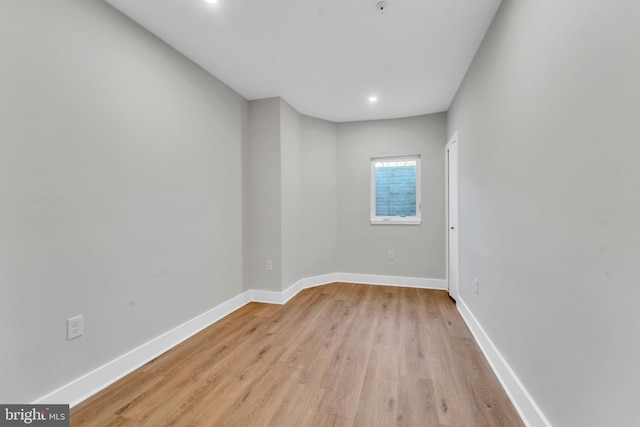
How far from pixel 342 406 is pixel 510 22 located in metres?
2.49

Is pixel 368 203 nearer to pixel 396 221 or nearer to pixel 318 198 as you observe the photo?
pixel 396 221

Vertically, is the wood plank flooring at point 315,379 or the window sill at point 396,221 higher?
the window sill at point 396,221

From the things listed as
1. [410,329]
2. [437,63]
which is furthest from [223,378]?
[437,63]

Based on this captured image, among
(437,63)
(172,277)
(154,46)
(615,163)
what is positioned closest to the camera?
(615,163)

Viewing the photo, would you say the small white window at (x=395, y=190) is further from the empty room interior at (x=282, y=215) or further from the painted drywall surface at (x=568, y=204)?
the painted drywall surface at (x=568, y=204)

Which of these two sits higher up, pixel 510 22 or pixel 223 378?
pixel 510 22

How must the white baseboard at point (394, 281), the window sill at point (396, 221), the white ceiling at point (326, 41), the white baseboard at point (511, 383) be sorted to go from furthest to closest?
the window sill at point (396, 221), the white baseboard at point (394, 281), the white ceiling at point (326, 41), the white baseboard at point (511, 383)

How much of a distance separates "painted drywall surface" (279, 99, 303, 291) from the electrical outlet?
6.34ft

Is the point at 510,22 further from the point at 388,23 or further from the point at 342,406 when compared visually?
the point at 342,406

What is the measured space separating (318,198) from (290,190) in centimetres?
63

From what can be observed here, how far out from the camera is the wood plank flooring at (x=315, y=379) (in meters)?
1.51

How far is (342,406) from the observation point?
5.22 ft

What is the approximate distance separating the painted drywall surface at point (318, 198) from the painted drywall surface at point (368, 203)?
5.0 inches

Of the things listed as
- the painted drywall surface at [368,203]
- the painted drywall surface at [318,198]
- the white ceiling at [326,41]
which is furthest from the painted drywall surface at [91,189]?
the painted drywall surface at [368,203]
